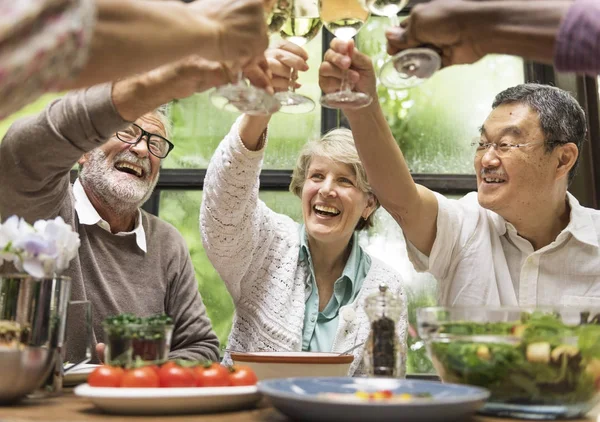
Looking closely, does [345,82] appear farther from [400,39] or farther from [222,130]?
[222,130]

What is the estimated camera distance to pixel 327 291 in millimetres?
2191

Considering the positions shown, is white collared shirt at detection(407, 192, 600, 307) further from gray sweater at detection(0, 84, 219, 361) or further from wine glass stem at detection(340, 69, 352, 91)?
gray sweater at detection(0, 84, 219, 361)

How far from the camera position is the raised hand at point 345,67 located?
1428 mm

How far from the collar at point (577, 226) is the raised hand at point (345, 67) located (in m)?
0.74

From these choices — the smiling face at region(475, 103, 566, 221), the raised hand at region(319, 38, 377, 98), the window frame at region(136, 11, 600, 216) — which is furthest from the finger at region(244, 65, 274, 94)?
the window frame at region(136, 11, 600, 216)

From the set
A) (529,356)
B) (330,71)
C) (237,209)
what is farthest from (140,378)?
(237,209)

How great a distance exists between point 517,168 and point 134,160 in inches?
54.4

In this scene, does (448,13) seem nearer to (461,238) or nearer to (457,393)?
(457,393)

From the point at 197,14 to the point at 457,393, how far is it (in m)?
0.71

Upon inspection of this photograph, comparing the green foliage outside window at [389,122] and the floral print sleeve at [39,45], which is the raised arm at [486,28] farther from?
the green foliage outside window at [389,122]

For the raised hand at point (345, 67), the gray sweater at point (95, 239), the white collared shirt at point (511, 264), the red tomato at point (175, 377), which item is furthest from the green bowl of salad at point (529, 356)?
the white collared shirt at point (511, 264)

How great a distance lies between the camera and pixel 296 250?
2.13 m

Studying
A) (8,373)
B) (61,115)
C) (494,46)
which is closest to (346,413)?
(8,373)

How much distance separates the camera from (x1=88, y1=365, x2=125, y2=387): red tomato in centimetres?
88
